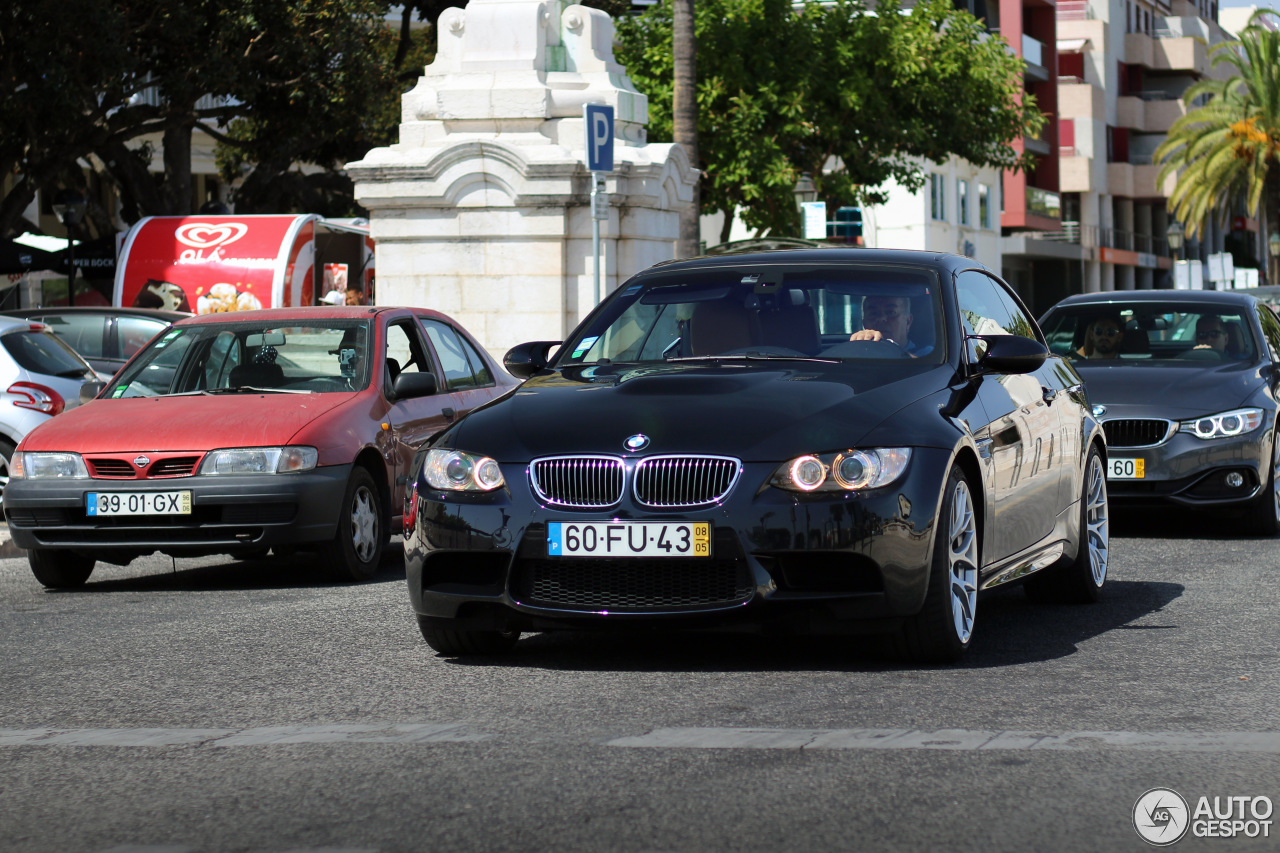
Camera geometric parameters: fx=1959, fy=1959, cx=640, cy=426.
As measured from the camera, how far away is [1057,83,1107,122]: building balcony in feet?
239

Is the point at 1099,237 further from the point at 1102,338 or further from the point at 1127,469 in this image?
the point at 1127,469

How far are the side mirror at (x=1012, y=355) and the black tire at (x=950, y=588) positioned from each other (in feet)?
2.17

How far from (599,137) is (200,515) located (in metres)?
8.40

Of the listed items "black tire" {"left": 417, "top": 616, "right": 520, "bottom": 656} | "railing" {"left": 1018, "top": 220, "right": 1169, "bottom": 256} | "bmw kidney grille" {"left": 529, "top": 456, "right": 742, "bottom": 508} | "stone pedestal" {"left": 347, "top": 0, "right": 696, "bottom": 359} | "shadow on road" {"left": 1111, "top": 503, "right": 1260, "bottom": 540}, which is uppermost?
"railing" {"left": 1018, "top": 220, "right": 1169, "bottom": 256}

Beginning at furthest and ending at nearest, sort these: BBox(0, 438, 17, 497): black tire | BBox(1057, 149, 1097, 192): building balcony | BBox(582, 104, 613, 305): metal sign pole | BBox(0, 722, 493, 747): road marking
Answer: BBox(1057, 149, 1097, 192): building balcony < BBox(582, 104, 613, 305): metal sign pole < BBox(0, 438, 17, 497): black tire < BBox(0, 722, 493, 747): road marking

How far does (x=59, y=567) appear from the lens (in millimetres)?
10156

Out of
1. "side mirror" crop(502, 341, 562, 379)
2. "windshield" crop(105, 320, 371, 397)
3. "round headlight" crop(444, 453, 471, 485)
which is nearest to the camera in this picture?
"round headlight" crop(444, 453, 471, 485)

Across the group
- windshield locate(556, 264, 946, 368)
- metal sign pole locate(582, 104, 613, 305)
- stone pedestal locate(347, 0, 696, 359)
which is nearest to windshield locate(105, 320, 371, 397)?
windshield locate(556, 264, 946, 368)

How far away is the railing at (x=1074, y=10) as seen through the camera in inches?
2923

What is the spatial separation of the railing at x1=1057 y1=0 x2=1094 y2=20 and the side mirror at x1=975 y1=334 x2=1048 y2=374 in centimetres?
7008

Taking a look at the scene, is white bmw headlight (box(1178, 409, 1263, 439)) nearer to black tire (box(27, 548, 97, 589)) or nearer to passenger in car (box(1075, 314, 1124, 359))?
passenger in car (box(1075, 314, 1124, 359))

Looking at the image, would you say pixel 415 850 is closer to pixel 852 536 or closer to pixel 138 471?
pixel 852 536

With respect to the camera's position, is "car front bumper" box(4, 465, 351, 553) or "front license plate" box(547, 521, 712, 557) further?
"car front bumper" box(4, 465, 351, 553)

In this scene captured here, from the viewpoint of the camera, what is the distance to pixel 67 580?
33.6 feet
